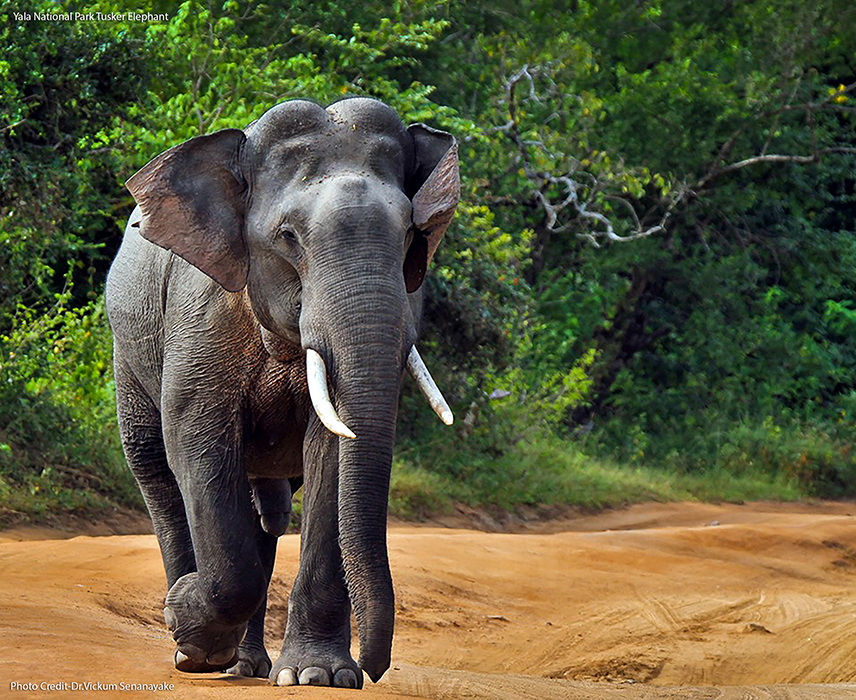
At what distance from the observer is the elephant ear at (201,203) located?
5277mm

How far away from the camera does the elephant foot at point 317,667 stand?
5203mm

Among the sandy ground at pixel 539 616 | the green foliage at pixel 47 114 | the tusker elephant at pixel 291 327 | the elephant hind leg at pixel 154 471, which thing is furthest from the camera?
the green foliage at pixel 47 114

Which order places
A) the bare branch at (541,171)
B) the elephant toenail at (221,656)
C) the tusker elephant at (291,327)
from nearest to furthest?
1. the tusker elephant at (291,327)
2. the elephant toenail at (221,656)
3. the bare branch at (541,171)

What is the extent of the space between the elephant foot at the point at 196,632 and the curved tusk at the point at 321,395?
41.3 inches

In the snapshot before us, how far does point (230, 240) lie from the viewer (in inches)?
209

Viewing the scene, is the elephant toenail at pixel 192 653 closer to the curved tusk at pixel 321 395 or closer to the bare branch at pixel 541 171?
the curved tusk at pixel 321 395

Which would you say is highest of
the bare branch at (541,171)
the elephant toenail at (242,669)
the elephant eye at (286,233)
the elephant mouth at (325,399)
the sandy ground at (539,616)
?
the bare branch at (541,171)

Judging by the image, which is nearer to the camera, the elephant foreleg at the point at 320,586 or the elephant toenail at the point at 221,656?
the elephant foreleg at the point at 320,586

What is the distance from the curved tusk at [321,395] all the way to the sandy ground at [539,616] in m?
0.88

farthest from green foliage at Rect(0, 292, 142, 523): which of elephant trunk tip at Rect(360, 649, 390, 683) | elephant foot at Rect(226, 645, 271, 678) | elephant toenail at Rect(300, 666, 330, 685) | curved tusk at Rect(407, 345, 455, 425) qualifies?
elephant trunk tip at Rect(360, 649, 390, 683)

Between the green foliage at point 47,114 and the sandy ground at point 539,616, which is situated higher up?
the green foliage at point 47,114

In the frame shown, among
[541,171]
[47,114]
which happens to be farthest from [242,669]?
[541,171]

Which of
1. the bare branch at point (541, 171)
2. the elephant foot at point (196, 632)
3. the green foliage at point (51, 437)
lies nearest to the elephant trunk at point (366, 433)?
the elephant foot at point (196, 632)

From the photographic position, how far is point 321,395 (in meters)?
4.72
